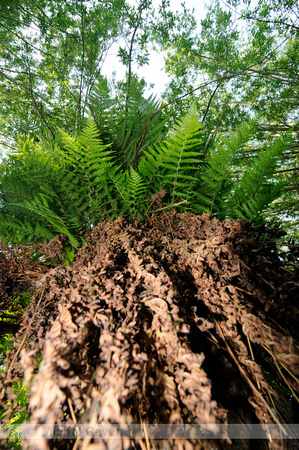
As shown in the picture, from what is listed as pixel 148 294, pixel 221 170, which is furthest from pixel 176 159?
pixel 148 294

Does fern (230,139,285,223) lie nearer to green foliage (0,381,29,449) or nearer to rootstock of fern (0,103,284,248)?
rootstock of fern (0,103,284,248)

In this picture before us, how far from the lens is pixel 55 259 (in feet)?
3.63

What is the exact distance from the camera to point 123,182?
117cm

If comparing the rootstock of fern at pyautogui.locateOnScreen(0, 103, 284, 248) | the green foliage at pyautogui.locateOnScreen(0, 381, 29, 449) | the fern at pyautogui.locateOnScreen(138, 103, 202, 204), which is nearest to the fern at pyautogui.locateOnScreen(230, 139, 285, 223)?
the rootstock of fern at pyautogui.locateOnScreen(0, 103, 284, 248)

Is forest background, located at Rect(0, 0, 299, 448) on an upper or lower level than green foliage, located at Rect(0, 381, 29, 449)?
upper

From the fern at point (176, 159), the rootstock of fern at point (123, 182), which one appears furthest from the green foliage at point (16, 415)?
the fern at point (176, 159)

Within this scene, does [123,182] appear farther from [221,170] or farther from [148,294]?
[148,294]

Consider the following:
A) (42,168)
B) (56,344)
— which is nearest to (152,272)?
(56,344)

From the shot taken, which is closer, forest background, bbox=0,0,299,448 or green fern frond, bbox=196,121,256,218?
forest background, bbox=0,0,299,448

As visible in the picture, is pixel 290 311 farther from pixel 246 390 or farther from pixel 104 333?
pixel 104 333

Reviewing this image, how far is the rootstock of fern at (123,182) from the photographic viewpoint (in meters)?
0.98

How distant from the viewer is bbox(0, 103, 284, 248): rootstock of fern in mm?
978

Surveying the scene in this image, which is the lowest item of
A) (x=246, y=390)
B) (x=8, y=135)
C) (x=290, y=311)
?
(x=246, y=390)

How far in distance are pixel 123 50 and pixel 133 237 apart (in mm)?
3412
